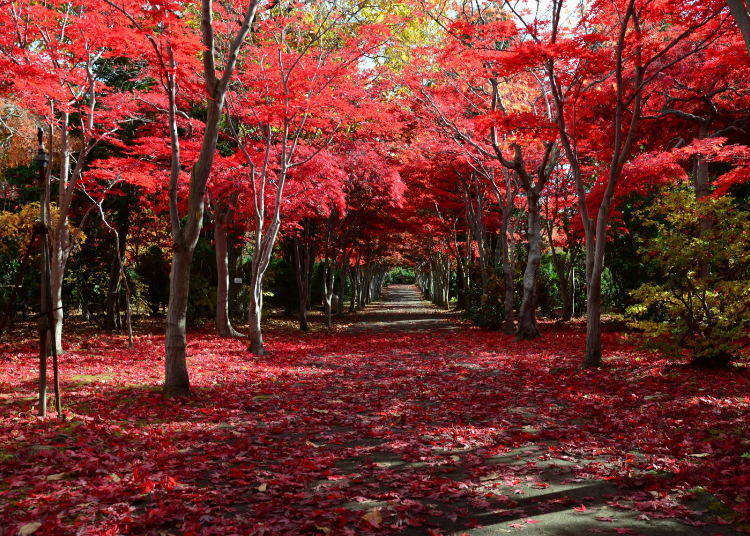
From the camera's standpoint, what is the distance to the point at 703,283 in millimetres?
7703

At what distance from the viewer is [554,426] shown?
19.0 ft

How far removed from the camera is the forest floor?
10.9 feet

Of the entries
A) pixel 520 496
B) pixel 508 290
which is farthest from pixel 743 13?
pixel 508 290

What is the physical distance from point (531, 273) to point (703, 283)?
6.52 metres

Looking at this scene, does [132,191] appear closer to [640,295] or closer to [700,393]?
[640,295]

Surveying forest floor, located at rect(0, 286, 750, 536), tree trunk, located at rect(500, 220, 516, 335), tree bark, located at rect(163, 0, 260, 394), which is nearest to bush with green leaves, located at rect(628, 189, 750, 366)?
forest floor, located at rect(0, 286, 750, 536)

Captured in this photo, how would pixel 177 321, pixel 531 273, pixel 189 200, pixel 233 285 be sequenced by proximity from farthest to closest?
pixel 233 285
pixel 531 273
pixel 177 321
pixel 189 200

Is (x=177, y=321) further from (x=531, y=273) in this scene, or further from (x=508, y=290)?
(x=508, y=290)

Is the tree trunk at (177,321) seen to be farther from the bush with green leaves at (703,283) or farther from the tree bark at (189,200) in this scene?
the bush with green leaves at (703,283)

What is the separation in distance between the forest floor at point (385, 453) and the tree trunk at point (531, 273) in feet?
15.8

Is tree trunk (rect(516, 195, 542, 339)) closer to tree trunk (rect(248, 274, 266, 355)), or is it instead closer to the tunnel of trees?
the tunnel of trees

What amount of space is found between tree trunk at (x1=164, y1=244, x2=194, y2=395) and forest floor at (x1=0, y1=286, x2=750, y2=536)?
11.4 inches

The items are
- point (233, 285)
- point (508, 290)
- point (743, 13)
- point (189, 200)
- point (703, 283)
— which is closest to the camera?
point (743, 13)

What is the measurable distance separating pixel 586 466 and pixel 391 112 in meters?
13.1
